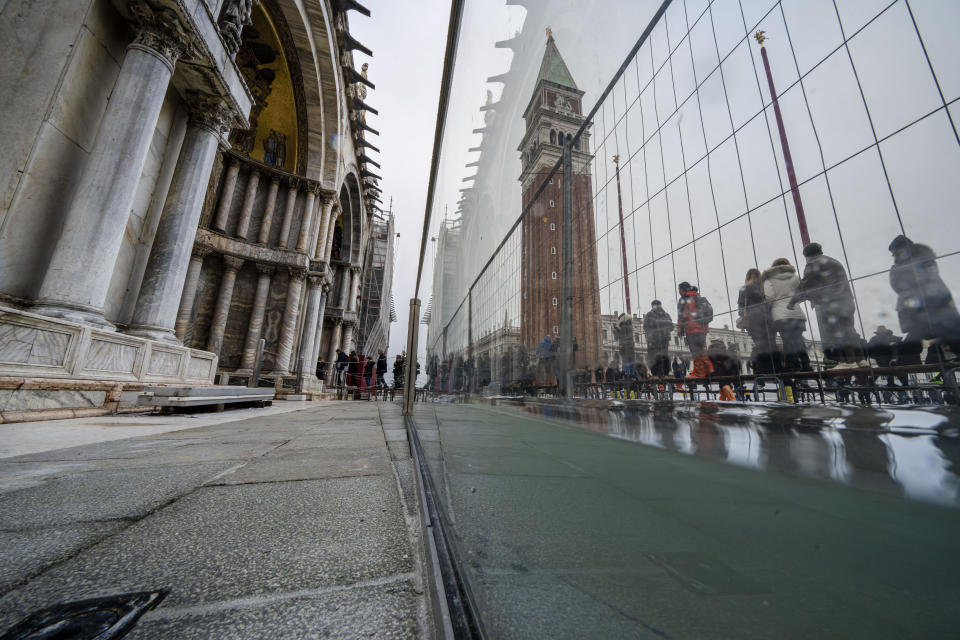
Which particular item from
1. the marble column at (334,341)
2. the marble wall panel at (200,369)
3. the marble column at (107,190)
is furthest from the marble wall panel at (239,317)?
the marble column at (107,190)

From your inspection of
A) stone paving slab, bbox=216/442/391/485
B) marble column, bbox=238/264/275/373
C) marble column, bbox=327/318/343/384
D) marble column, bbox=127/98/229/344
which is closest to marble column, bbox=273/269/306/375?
marble column, bbox=238/264/275/373

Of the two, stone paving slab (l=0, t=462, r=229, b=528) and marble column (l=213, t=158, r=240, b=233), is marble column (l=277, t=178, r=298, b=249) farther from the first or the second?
stone paving slab (l=0, t=462, r=229, b=528)

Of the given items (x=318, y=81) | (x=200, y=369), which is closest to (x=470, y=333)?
(x=200, y=369)

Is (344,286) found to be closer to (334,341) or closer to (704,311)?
(334,341)

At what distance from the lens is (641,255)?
5.27 feet

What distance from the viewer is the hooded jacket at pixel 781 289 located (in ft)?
2.89

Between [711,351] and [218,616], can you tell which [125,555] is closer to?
[218,616]

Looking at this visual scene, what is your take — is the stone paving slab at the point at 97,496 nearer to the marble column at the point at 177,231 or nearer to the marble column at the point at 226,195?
the marble column at the point at 177,231

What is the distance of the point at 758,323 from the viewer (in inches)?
38.7

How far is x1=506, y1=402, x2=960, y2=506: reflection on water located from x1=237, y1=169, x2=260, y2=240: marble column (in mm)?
10468

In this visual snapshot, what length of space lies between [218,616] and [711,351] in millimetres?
1376

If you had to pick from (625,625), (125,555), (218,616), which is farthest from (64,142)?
(625,625)

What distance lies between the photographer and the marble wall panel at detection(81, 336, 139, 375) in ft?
10.3

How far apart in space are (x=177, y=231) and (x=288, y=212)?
5267 mm
